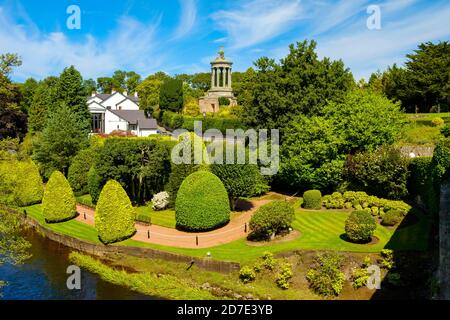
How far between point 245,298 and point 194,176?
1236 cm

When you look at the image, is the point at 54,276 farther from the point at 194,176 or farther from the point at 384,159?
the point at 384,159

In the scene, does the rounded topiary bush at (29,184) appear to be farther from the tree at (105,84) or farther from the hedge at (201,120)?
the tree at (105,84)

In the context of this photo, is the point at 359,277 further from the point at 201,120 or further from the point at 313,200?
the point at 201,120

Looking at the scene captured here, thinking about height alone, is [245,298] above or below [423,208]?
below

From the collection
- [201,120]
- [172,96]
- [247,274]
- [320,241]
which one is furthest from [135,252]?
[172,96]

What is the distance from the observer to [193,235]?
32.6 m

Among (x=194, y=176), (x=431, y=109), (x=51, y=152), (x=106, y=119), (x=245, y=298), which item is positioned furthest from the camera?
(x=106, y=119)

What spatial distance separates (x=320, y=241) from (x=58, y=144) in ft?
115

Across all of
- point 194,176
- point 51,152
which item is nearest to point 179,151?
point 194,176

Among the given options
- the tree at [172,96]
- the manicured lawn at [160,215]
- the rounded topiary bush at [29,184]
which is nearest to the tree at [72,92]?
the rounded topiary bush at [29,184]

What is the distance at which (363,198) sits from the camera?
35.0 meters

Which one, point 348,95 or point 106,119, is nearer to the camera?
point 348,95

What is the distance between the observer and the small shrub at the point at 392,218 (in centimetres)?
3019

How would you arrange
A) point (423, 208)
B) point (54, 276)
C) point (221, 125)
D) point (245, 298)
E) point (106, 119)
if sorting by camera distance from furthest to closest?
point (106, 119), point (221, 125), point (423, 208), point (54, 276), point (245, 298)
